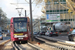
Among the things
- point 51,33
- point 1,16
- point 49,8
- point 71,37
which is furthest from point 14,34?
point 1,16

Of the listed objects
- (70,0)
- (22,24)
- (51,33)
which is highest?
(70,0)

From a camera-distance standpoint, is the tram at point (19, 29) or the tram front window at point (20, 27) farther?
the tram front window at point (20, 27)

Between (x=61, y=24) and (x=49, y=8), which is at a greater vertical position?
(x=49, y=8)

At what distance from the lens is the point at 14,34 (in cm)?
2098

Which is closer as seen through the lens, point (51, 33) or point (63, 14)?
point (51, 33)

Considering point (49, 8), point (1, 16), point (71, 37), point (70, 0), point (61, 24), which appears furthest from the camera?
point (1, 16)

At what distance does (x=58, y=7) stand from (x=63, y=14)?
10.9 feet

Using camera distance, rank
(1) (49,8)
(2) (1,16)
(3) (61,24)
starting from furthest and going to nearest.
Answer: (2) (1,16) → (1) (49,8) → (3) (61,24)

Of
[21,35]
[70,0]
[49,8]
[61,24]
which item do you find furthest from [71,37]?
[49,8]

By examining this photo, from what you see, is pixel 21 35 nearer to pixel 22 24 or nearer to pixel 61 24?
pixel 22 24

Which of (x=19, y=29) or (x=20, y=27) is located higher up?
(x=20, y=27)

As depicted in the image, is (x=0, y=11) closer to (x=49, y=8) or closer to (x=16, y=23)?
(x=49, y=8)

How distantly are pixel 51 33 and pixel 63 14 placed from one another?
20496 mm

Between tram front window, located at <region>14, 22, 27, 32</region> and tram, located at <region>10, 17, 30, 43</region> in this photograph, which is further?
tram front window, located at <region>14, 22, 27, 32</region>
